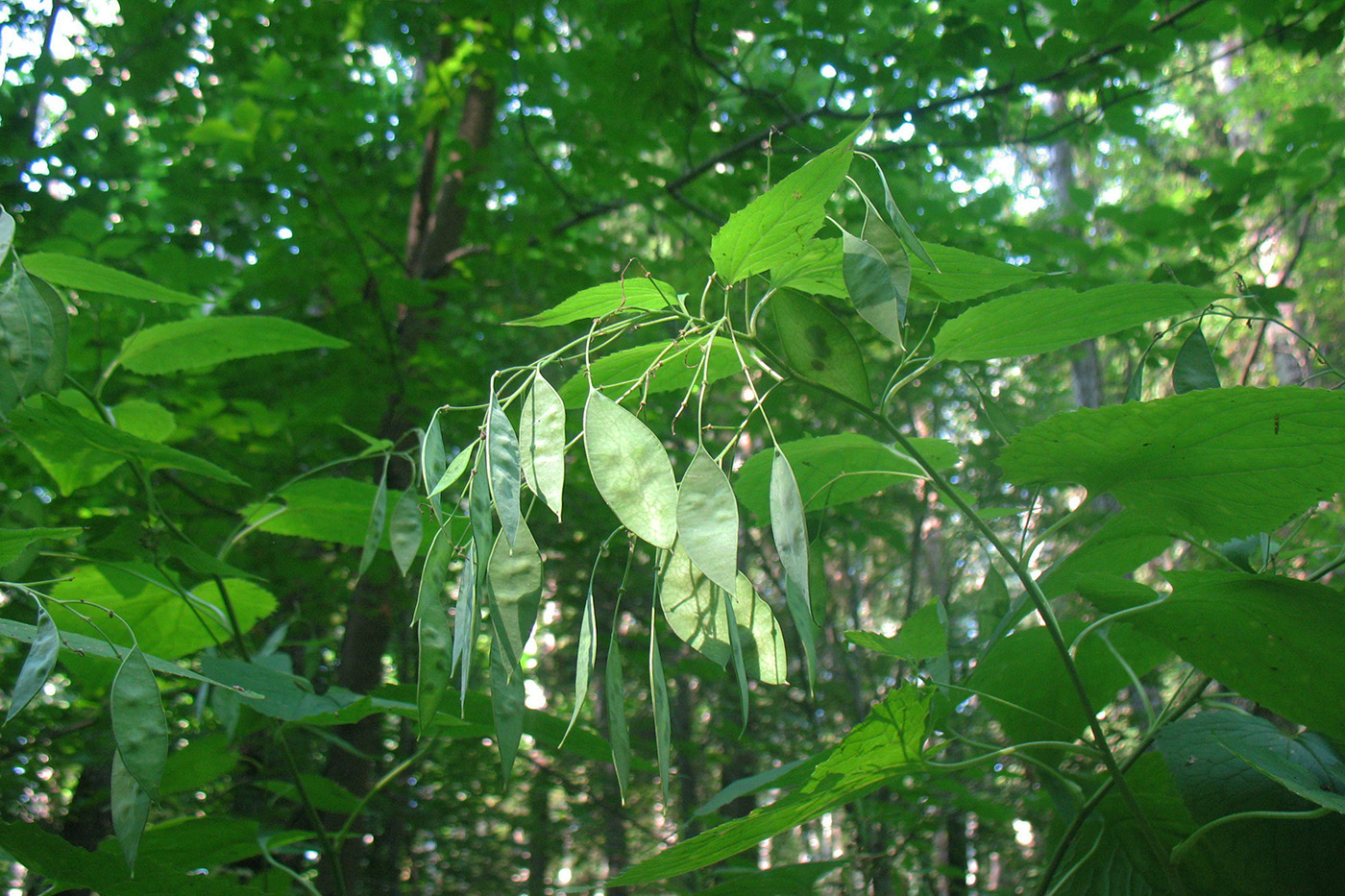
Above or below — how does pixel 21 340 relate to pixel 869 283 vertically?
above

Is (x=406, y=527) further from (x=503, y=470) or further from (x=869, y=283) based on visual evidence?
(x=869, y=283)

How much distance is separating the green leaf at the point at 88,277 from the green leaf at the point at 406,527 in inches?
13.1

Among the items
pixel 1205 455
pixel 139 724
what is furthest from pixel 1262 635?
pixel 139 724

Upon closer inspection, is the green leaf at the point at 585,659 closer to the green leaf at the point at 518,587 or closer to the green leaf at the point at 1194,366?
the green leaf at the point at 518,587

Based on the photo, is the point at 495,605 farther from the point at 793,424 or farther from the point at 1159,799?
the point at 793,424

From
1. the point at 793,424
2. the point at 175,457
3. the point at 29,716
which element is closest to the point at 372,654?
the point at 29,716

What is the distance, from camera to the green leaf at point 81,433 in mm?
708

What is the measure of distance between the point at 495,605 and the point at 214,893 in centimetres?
44

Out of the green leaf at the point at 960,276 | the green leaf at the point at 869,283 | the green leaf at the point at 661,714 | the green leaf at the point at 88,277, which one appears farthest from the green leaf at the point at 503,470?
the green leaf at the point at 88,277

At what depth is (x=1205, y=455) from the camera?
0.57m

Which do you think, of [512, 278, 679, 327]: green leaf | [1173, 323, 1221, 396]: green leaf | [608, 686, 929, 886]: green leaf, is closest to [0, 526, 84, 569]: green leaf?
[512, 278, 679, 327]: green leaf

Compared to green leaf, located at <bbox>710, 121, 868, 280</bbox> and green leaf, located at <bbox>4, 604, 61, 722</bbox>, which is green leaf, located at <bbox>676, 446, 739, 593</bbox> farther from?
green leaf, located at <bbox>4, 604, 61, 722</bbox>

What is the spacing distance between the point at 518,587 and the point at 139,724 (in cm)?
31

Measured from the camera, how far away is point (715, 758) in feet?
9.68
